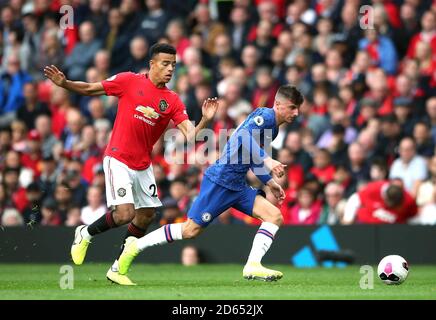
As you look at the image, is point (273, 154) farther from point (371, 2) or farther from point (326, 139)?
point (371, 2)

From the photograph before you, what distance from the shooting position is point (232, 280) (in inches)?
515

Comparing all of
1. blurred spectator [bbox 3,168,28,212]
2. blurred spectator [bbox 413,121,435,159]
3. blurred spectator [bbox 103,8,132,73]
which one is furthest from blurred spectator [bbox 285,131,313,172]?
blurred spectator [bbox 103,8,132,73]

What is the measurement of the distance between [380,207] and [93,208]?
420cm

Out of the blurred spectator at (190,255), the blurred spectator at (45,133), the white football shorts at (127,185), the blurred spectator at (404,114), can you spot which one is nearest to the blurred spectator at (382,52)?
the blurred spectator at (404,114)

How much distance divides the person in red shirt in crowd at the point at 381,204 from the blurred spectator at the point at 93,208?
11.9 ft

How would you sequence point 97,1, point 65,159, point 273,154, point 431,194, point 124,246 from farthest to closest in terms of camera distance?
point 97,1 < point 65,159 < point 273,154 < point 431,194 < point 124,246

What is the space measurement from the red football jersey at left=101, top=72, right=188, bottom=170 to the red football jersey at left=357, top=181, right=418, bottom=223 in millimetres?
4288

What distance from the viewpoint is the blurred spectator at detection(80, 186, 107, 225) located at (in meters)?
17.0

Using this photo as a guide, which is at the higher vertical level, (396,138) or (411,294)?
(396,138)

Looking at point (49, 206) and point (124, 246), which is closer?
point (124, 246)

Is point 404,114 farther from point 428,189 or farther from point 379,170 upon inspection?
point 428,189

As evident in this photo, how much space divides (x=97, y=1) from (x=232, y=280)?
9519 millimetres

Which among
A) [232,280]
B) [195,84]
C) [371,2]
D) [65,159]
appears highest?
[371,2]

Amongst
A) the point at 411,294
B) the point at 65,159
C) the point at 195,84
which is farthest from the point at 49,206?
the point at 411,294
